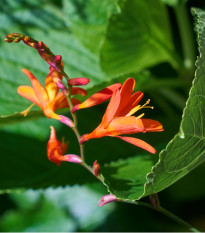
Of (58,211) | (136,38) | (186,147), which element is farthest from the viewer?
(58,211)

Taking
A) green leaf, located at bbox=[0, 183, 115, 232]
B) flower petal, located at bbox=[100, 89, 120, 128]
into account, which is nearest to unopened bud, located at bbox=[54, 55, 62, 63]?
flower petal, located at bbox=[100, 89, 120, 128]

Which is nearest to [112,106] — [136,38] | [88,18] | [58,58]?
[58,58]

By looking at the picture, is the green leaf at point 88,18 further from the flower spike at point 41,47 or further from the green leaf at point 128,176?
the flower spike at point 41,47

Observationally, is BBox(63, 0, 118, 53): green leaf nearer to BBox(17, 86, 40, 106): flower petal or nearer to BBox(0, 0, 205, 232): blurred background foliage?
BBox(0, 0, 205, 232): blurred background foliage

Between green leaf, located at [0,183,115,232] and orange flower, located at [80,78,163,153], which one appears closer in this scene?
orange flower, located at [80,78,163,153]

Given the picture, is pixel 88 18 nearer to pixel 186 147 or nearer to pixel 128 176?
pixel 128 176

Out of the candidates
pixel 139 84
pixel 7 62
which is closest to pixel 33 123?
pixel 7 62

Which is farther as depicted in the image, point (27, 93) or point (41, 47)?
point (27, 93)
